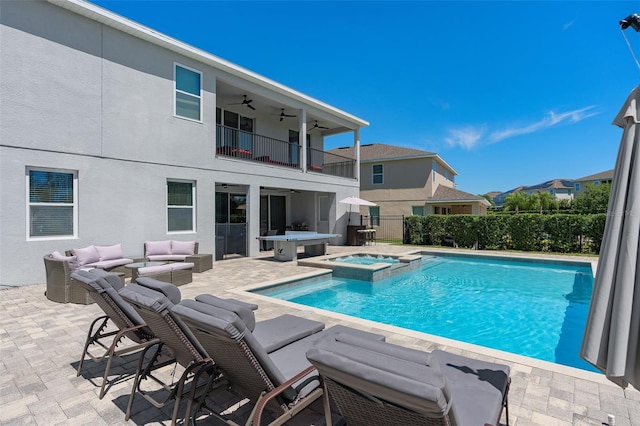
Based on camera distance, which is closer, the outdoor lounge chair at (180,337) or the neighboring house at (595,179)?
the outdoor lounge chair at (180,337)

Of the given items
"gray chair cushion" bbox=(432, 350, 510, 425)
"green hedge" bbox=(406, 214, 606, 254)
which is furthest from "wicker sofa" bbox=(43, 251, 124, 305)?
"green hedge" bbox=(406, 214, 606, 254)

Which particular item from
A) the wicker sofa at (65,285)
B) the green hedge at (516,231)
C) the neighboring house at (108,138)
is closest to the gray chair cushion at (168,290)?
the wicker sofa at (65,285)

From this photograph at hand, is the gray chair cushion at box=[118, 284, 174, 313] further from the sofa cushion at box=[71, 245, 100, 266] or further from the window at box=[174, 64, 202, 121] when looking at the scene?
the window at box=[174, 64, 202, 121]

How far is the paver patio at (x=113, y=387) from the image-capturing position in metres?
2.69

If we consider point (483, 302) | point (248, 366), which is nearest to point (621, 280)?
point (248, 366)

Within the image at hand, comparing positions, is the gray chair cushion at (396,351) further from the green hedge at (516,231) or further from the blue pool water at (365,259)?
the green hedge at (516,231)

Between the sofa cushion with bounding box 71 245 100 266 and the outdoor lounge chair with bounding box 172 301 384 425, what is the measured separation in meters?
6.97

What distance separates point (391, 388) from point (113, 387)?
3.13 meters

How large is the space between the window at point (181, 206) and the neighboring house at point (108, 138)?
0.03m

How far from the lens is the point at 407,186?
23719 mm

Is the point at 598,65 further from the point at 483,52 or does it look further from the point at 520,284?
the point at 520,284

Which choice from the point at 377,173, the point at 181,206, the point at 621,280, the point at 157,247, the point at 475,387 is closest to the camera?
the point at 621,280

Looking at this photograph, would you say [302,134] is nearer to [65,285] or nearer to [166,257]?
[166,257]

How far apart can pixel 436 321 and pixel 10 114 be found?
35.2ft
